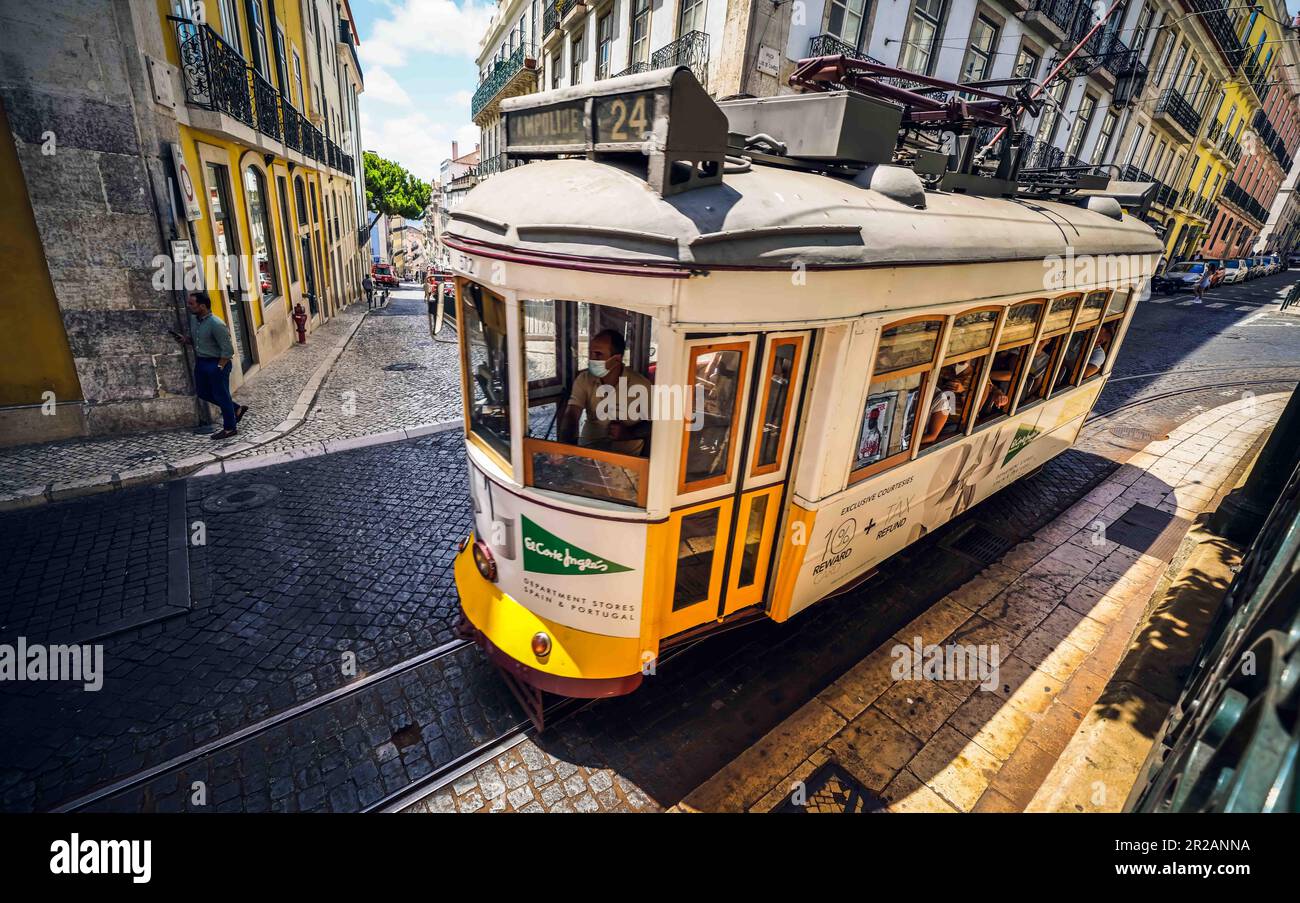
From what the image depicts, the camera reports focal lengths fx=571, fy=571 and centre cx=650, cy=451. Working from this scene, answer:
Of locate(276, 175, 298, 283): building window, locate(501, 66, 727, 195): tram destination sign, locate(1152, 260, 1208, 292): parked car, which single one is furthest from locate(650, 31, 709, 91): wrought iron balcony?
locate(1152, 260, 1208, 292): parked car

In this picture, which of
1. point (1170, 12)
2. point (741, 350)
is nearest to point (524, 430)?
point (741, 350)

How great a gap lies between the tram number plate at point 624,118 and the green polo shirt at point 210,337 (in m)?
6.95

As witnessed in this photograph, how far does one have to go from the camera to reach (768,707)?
4.13 m

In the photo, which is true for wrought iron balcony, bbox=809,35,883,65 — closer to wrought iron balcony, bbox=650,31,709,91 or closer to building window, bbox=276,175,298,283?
wrought iron balcony, bbox=650,31,709,91

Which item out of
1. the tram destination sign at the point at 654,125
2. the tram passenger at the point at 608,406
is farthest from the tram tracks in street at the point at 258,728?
the tram destination sign at the point at 654,125

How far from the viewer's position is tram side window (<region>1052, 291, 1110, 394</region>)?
6.10 m

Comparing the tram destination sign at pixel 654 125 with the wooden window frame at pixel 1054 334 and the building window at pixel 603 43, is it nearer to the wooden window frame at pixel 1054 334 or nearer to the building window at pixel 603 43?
the wooden window frame at pixel 1054 334

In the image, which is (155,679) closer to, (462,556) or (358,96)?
(462,556)

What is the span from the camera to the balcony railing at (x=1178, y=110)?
24.7 meters

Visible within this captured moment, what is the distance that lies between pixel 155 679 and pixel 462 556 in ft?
7.37

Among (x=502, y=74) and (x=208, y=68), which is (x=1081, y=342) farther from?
(x=502, y=74)

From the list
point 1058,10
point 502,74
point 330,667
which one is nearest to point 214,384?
point 330,667

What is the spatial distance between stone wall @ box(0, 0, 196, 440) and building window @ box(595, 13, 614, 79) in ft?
41.2
